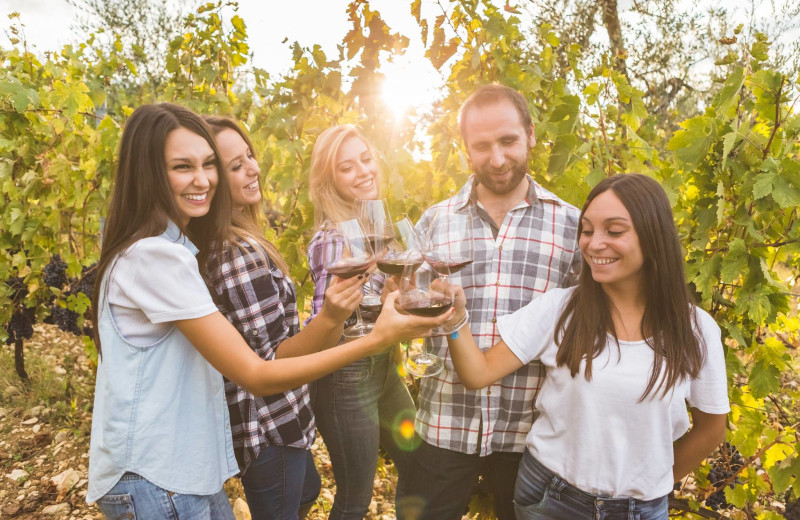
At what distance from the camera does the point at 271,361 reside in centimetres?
151

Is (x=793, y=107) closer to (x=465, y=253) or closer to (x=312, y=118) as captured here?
(x=465, y=253)

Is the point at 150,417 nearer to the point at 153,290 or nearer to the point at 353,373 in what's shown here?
the point at 153,290

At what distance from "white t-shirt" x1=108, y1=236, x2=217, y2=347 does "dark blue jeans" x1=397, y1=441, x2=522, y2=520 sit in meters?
1.19

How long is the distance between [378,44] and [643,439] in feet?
7.21

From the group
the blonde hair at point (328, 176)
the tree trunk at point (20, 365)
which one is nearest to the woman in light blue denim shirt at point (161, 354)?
the blonde hair at point (328, 176)

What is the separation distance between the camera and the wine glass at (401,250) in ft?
5.41

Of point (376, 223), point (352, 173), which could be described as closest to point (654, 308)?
point (376, 223)

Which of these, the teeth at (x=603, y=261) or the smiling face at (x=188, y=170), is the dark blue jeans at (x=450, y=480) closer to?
the teeth at (x=603, y=261)

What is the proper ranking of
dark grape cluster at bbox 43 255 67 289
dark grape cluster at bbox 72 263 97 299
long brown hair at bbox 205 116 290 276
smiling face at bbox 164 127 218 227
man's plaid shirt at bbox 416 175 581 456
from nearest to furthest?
smiling face at bbox 164 127 218 227
long brown hair at bbox 205 116 290 276
man's plaid shirt at bbox 416 175 581 456
dark grape cluster at bbox 72 263 97 299
dark grape cluster at bbox 43 255 67 289

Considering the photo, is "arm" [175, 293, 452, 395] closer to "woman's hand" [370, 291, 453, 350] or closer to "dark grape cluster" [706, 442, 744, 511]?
"woman's hand" [370, 291, 453, 350]

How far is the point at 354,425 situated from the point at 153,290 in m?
1.20

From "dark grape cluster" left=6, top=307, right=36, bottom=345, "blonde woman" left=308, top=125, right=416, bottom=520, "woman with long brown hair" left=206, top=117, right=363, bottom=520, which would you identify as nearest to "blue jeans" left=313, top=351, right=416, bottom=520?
"blonde woman" left=308, top=125, right=416, bottom=520

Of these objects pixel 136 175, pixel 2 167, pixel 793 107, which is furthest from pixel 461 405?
pixel 2 167

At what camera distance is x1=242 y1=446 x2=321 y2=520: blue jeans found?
193cm
